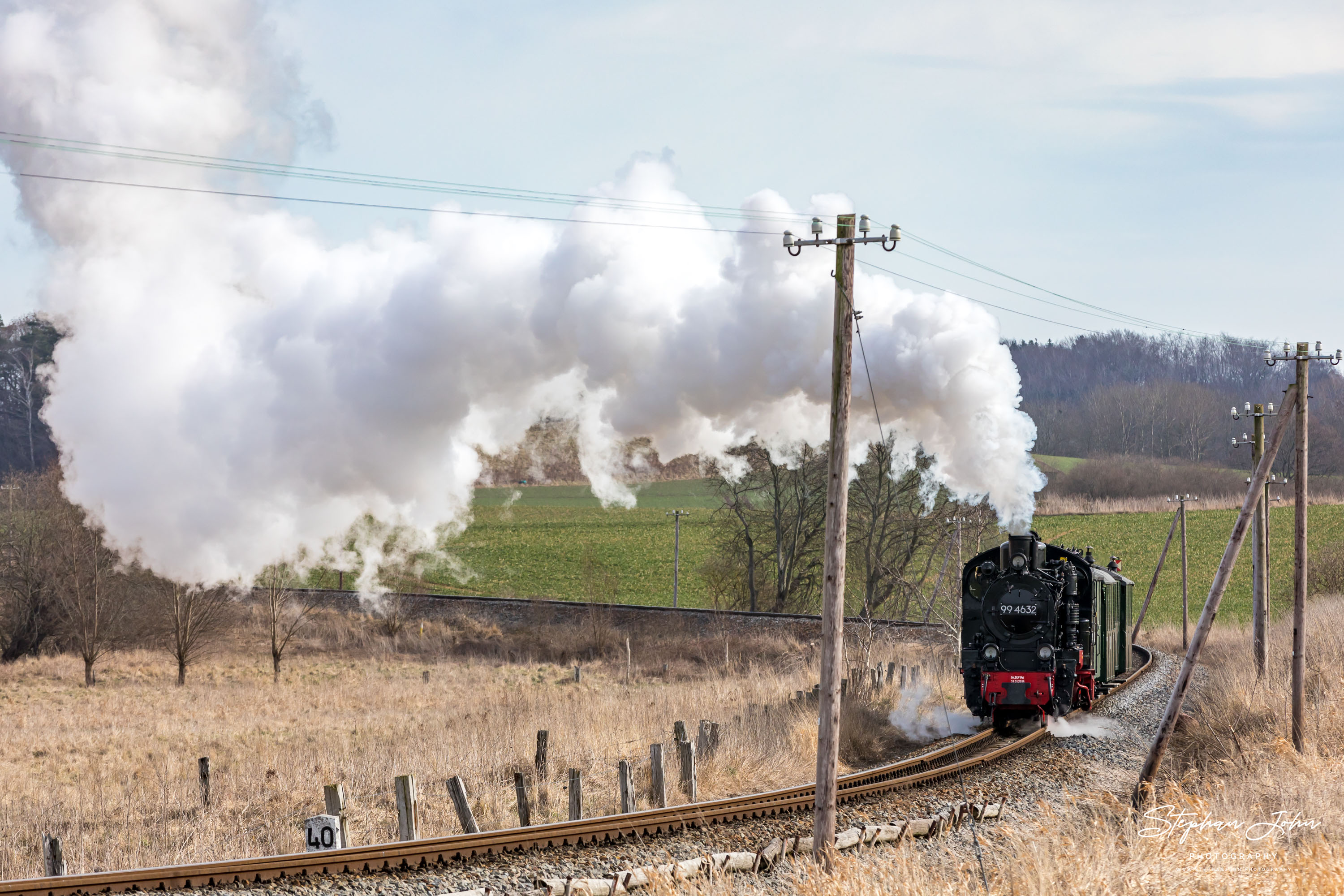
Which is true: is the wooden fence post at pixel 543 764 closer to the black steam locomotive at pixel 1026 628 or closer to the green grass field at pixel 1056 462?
the black steam locomotive at pixel 1026 628

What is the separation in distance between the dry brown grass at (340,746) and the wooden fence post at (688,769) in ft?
0.82

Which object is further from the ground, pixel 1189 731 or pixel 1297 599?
pixel 1297 599

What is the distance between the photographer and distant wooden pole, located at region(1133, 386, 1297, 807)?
48.5ft

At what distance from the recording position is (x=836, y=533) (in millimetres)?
11484

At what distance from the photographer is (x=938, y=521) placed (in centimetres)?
4647

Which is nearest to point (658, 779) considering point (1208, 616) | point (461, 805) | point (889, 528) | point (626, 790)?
point (626, 790)

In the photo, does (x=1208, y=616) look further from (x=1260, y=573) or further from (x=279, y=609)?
(x=279, y=609)

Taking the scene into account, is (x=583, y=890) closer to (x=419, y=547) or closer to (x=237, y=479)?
(x=237, y=479)

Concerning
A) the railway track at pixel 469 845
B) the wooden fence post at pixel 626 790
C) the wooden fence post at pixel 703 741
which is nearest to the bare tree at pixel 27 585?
the wooden fence post at pixel 703 741

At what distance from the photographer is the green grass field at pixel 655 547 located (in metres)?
60.8

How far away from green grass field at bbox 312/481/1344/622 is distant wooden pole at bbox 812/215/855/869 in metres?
39.0

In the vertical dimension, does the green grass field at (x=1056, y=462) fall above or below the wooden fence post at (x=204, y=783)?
above

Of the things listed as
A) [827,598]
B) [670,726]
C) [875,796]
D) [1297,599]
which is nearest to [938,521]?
[1297,599]

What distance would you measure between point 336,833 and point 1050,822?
722 centimetres
